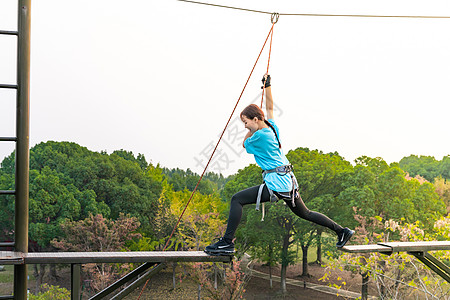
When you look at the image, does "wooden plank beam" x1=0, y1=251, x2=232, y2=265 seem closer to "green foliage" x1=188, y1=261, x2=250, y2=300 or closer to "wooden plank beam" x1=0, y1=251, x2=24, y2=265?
"wooden plank beam" x1=0, y1=251, x2=24, y2=265

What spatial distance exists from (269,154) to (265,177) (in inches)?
6.3

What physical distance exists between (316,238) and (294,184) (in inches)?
838

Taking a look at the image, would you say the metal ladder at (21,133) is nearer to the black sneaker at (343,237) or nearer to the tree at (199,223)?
the black sneaker at (343,237)

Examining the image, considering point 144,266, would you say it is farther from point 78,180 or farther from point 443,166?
point 443,166

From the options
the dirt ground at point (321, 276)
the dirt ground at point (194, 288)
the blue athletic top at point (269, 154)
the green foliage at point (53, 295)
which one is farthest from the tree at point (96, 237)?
the blue athletic top at point (269, 154)

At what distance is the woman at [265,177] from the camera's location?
3.17 m

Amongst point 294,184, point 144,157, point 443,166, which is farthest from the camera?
point 443,166

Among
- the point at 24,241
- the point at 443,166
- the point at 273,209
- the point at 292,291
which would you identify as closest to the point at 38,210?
the point at 273,209

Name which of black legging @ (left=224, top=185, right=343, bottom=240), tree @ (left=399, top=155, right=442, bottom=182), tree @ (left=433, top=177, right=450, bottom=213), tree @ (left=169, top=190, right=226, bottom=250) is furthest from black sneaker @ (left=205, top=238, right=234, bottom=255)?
tree @ (left=399, top=155, right=442, bottom=182)

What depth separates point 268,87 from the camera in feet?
11.2

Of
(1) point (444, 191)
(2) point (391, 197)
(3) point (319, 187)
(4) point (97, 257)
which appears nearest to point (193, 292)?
(3) point (319, 187)

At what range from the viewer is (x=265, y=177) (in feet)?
10.6

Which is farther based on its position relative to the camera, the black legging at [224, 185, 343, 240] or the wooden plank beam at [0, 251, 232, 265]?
the black legging at [224, 185, 343, 240]

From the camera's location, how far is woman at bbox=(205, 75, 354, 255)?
3.17 metres
